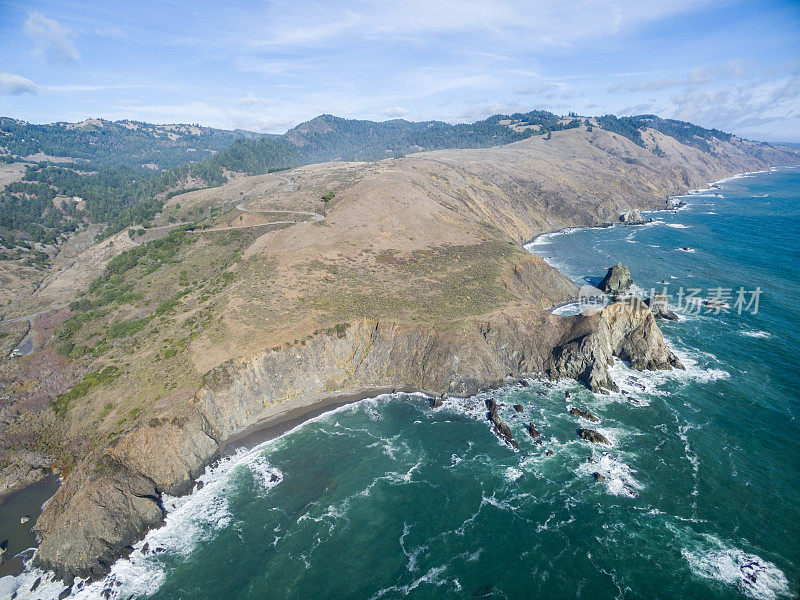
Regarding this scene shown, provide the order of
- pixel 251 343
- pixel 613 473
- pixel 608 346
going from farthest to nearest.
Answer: pixel 608 346 → pixel 251 343 → pixel 613 473

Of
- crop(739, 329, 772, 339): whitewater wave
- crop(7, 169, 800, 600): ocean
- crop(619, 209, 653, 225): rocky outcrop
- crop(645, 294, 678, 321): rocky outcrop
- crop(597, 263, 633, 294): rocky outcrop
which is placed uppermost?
crop(619, 209, 653, 225): rocky outcrop

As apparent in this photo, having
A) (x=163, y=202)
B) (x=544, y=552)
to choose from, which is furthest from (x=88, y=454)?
(x=163, y=202)

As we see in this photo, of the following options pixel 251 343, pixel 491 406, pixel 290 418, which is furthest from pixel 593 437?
pixel 251 343

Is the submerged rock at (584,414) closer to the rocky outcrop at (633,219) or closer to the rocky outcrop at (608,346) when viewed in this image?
the rocky outcrop at (608,346)

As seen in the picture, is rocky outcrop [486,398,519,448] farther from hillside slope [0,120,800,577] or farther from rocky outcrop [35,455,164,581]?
rocky outcrop [35,455,164,581]

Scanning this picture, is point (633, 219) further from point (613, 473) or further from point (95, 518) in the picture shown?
point (95, 518)

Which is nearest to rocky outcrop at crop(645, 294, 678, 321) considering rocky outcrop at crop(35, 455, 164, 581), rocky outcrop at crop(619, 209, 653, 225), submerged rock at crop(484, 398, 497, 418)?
submerged rock at crop(484, 398, 497, 418)

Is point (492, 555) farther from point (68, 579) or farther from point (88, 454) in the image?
point (88, 454)
